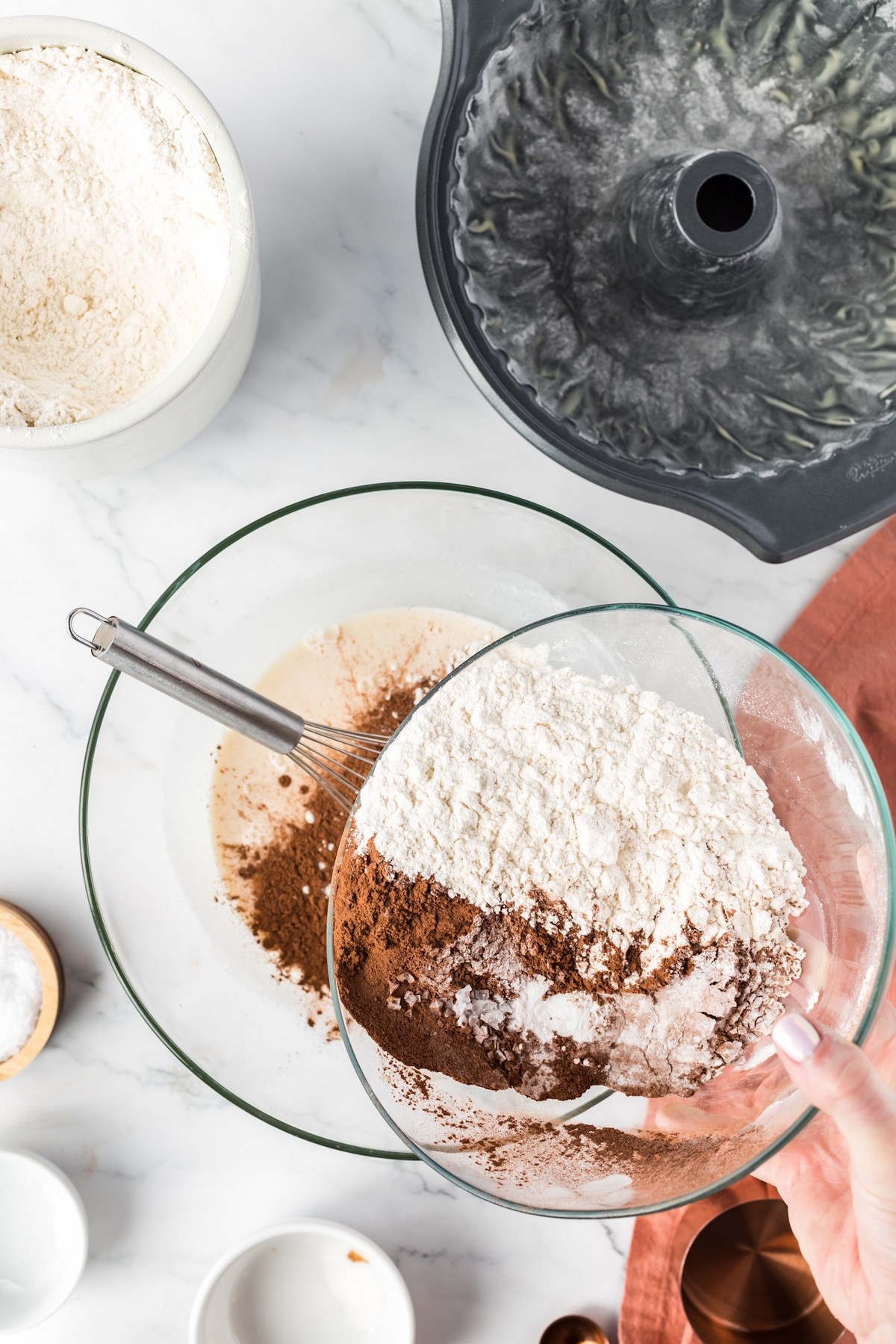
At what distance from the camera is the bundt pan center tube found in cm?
69

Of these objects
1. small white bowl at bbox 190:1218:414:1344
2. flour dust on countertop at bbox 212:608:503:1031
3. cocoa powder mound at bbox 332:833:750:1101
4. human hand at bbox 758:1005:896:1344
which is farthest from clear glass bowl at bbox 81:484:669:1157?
human hand at bbox 758:1005:896:1344

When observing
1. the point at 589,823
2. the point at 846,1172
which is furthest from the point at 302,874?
the point at 846,1172

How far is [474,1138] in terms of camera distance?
0.71 metres

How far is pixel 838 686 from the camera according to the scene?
873 millimetres

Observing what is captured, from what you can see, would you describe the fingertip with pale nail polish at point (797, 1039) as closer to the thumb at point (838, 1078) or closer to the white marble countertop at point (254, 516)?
the thumb at point (838, 1078)

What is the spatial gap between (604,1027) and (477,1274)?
1.48 feet

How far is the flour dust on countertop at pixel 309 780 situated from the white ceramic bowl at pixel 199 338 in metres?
0.26

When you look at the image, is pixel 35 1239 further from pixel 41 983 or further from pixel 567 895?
pixel 567 895

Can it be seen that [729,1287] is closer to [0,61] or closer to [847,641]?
[847,641]

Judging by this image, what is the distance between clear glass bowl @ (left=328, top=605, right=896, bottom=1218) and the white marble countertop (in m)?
0.20

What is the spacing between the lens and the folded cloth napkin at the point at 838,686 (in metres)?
0.87

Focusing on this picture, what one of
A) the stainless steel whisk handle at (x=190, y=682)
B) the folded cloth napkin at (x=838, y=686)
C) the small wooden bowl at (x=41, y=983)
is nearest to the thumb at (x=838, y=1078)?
the folded cloth napkin at (x=838, y=686)

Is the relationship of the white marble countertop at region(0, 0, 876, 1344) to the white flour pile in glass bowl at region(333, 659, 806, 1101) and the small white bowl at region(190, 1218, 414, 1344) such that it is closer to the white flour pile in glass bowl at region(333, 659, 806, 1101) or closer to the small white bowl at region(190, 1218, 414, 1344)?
the small white bowl at region(190, 1218, 414, 1344)

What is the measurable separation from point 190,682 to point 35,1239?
22.7 inches
